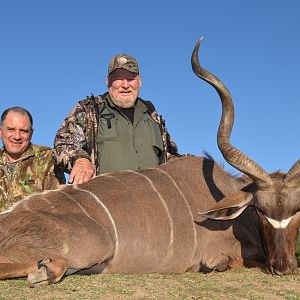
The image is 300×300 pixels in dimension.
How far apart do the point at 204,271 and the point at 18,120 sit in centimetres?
241

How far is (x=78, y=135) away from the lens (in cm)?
550

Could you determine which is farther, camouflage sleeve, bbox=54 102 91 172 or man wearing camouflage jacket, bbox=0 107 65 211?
man wearing camouflage jacket, bbox=0 107 65 211

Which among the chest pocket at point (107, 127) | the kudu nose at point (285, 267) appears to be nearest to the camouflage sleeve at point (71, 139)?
the chest pocket at point (107, 127)

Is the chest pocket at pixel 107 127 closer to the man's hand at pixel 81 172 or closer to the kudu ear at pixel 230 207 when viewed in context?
the man's hand at pixel 81 172

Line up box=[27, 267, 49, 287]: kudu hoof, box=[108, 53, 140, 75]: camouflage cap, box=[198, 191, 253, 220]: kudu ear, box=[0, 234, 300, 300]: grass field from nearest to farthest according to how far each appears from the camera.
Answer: box=[0, 234, 300, 300]: grass field
box=[27, 267, 49, 287]: kudu hoof
box=[198, 191, 253, 220]: kudu ear
box=[108, 53, 140, 75]: camouflage cap

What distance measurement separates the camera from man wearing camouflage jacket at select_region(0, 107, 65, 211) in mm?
5805

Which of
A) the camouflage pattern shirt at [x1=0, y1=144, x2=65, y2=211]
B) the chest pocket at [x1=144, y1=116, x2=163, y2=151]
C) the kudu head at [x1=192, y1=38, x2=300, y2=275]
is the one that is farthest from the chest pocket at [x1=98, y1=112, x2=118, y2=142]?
the kudu head at [x1=192, y1=38, x2=300, y2=275]

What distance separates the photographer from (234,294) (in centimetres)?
337

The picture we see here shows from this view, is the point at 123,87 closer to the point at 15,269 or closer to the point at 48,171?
the point at 48,171

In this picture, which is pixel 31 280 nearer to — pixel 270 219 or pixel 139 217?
pixel 139 217

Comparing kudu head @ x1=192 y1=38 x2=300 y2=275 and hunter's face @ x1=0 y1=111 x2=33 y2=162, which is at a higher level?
hunter's face @ x1=0 y1=111 x2=33 y2=162

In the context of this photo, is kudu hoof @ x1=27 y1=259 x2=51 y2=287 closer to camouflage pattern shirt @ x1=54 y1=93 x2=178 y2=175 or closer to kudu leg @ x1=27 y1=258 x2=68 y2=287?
kudu leg @ x1=27 y1=258 x2=68 y2=287

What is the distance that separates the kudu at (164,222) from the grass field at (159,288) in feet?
0.49

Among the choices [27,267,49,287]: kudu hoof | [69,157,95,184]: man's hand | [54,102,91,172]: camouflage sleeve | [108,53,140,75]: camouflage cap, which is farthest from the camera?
[108,53,140,75]: camouflage cap
